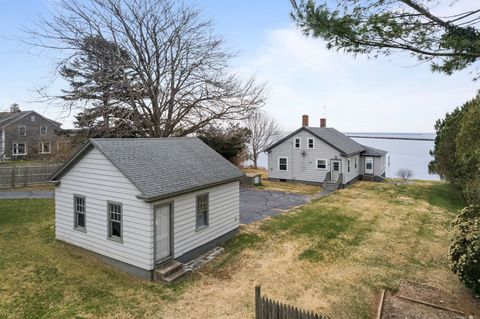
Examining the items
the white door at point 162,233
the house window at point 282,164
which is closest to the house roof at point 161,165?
the white door at point 162,233

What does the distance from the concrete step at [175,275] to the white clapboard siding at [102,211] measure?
68 centimetres

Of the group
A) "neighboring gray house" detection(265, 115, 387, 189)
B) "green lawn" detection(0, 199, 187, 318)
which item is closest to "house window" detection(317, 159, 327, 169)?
"neighboring gray house" detection(265, 115, 387, 189)

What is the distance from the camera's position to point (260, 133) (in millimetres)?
49438

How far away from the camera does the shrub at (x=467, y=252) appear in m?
8.12

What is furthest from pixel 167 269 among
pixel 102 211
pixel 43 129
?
pixel 43 129

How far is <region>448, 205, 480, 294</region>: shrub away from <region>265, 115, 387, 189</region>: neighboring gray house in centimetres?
1722

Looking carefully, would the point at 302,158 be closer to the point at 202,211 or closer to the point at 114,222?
the point at 202,211

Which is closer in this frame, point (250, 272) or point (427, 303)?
point (427, 303)

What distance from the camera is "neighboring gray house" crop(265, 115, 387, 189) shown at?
1084 inches

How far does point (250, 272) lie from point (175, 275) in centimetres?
246

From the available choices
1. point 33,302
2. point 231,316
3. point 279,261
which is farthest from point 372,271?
point 33,302

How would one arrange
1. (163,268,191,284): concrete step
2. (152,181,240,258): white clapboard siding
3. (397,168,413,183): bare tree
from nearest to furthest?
1. (163,268,191,284): concrete step
2. (152,181,240,258): white clapboard siding
3. (397,168,413,183): bare tree

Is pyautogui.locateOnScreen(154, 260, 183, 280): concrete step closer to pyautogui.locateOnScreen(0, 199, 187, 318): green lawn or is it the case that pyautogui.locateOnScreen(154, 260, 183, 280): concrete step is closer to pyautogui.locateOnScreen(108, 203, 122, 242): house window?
pyautogui.locateOnScreen(0, 199, 187, 318): green lawn

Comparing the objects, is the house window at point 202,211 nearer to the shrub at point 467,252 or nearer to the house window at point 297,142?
the shrub at point 467,252
